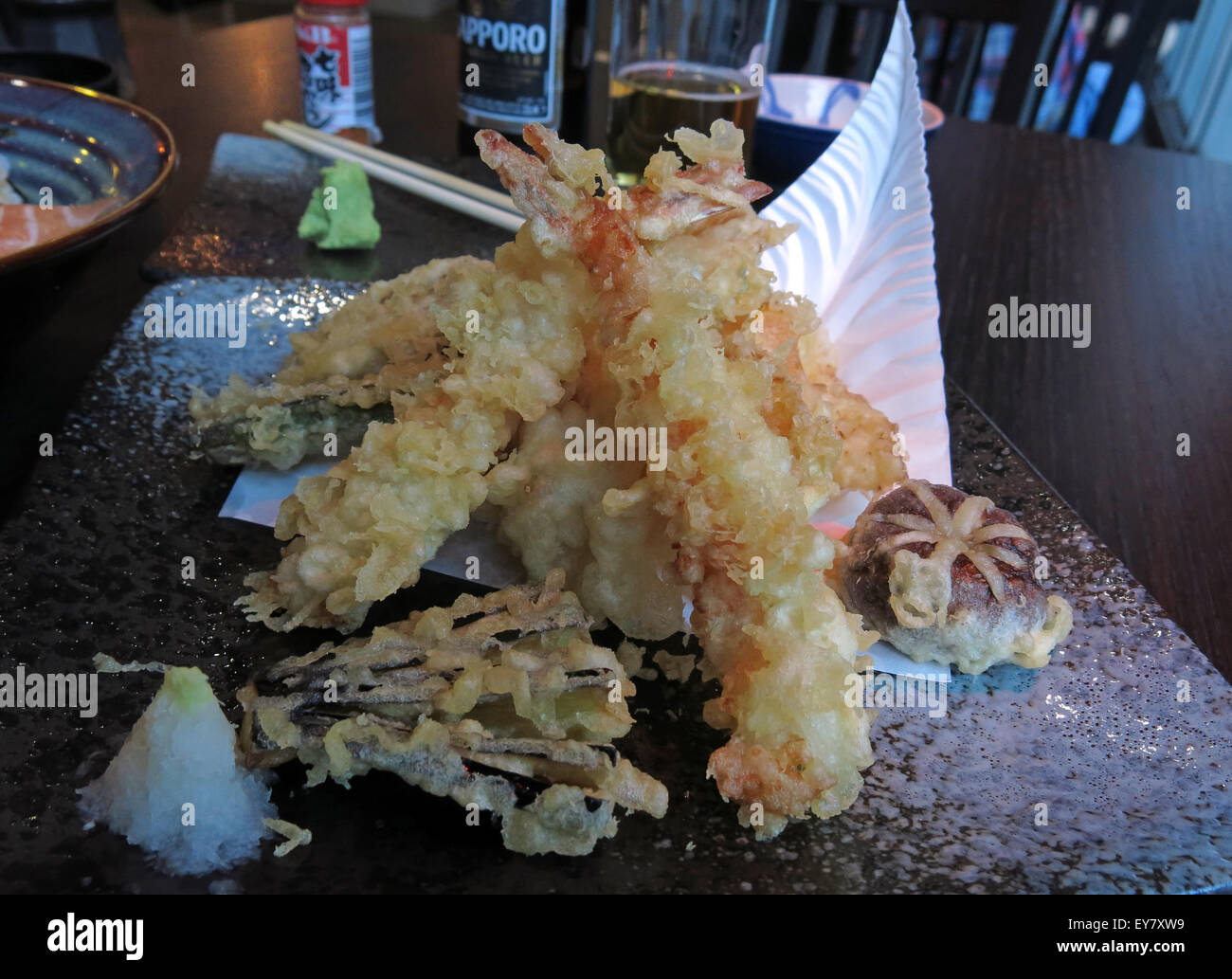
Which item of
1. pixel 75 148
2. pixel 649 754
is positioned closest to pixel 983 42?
pixel 75 148

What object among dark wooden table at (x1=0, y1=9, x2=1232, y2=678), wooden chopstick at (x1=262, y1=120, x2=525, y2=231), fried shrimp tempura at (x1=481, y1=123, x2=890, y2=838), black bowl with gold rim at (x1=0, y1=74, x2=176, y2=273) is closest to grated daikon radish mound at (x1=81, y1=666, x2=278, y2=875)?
fried shrimp tempura at (x1=481, y1=123, x2=890, y2=838)

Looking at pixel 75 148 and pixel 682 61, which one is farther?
pixel 682 61

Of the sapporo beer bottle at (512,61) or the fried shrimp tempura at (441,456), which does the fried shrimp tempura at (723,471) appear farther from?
the sapporo beer bottle at (512,61)

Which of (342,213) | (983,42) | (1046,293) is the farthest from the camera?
(983,42)

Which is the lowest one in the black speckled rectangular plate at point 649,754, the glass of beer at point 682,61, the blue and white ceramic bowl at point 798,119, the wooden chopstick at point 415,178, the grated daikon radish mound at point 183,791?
the black speckled rectangular plate at point 649,754

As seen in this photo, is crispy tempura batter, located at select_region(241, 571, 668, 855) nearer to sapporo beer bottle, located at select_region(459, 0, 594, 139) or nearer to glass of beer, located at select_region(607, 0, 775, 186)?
glass of beer, located at select_region(607, 0, 775, 186)

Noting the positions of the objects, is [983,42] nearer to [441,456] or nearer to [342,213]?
[342,213]

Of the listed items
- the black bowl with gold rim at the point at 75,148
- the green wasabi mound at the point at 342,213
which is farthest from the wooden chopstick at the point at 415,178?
the black bowl with gold rim at the point at 75,148
